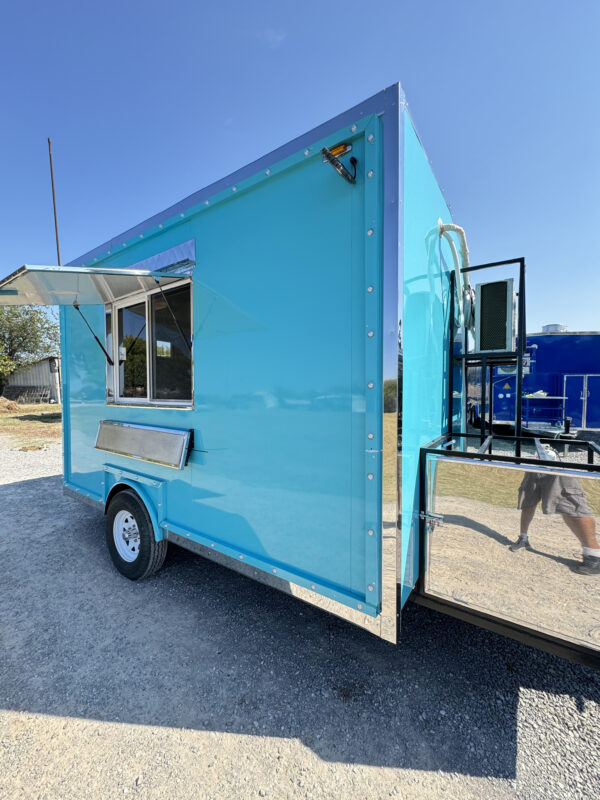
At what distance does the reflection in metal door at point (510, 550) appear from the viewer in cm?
151

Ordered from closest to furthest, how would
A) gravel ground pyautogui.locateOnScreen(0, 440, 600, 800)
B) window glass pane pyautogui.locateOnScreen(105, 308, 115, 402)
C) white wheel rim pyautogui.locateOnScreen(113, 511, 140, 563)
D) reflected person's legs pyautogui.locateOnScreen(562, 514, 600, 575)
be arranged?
reflected person's legs pyautogui.locateOnScreen(562, 514, 600, 575), gravel ground pyautogui.locateOnScreen(0, 440, 600, 800), white wheel rim pyautogui.locateOnScreen(113, 511, 140, 563), window glass pane pyautogui.locateOnScreen(105, 308, 115, 402)

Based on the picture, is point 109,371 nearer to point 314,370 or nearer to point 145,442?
point 145,442

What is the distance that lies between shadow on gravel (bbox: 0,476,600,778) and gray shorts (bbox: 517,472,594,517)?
115 centimetres

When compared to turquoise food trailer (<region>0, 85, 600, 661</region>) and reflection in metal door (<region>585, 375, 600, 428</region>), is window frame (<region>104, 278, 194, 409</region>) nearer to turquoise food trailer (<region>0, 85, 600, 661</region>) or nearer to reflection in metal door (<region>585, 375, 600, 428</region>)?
turquoise food trailer (<region>0, 85, 600, 661</region>)

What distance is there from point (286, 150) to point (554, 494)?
205cm

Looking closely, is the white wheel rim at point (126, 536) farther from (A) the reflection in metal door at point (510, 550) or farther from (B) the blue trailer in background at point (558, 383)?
(B) the blue trailer in background at point (558, 383)

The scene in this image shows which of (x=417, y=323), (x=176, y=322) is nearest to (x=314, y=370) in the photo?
(x=417, y=323)

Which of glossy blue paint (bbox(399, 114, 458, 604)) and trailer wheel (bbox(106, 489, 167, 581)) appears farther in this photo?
trailer wheel (bbox(106, 489, 167, 581))

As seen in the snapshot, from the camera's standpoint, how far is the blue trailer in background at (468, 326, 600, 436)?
6980 mm

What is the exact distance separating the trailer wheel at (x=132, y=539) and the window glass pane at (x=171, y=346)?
97cm

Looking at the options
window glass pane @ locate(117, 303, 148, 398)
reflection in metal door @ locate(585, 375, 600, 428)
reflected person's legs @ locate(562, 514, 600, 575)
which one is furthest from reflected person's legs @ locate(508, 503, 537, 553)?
reflection in metal door @ locate(585, 375, 600, 428)

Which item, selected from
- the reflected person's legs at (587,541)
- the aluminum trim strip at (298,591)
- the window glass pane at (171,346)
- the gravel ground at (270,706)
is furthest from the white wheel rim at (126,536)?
the reflected person's legs at (587,541)

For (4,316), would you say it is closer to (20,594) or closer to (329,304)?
(20,594)

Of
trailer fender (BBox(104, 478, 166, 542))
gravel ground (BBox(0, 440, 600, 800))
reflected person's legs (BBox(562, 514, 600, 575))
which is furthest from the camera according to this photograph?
trailer fender (BBox(104, 478, 166, 542))
